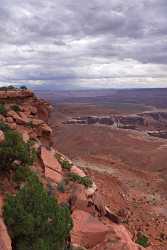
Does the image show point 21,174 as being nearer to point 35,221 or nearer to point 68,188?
point 68,188

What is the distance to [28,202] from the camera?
1377cm

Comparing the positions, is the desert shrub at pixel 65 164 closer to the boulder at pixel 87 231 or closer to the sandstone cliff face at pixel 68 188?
the sandstone cliff face at pixel 68 188

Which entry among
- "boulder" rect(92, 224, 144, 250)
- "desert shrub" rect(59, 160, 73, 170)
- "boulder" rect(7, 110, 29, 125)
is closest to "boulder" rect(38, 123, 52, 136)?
"boulder" rect(7, 110, 29, 125)

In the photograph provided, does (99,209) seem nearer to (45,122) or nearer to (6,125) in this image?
(6,125)

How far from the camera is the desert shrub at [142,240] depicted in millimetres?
19263

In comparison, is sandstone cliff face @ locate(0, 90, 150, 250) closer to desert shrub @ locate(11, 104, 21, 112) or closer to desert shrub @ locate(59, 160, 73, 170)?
desert shrub @ locate(59, 160, 73, 170)

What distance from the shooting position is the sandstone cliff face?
15477 mm

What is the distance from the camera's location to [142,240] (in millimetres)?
19672

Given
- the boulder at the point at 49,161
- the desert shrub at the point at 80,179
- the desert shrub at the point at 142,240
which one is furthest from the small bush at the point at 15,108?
the desert shrub at the point at 142,240

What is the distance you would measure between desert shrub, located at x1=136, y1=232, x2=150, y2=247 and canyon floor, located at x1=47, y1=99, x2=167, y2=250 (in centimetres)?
54

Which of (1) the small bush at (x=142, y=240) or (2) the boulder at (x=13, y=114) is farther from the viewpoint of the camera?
(2) the boulder at (x=13, y=114)

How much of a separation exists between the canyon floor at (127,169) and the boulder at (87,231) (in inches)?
200

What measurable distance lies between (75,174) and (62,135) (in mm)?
45580

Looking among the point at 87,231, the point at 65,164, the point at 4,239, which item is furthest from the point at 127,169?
the point at 4,239
